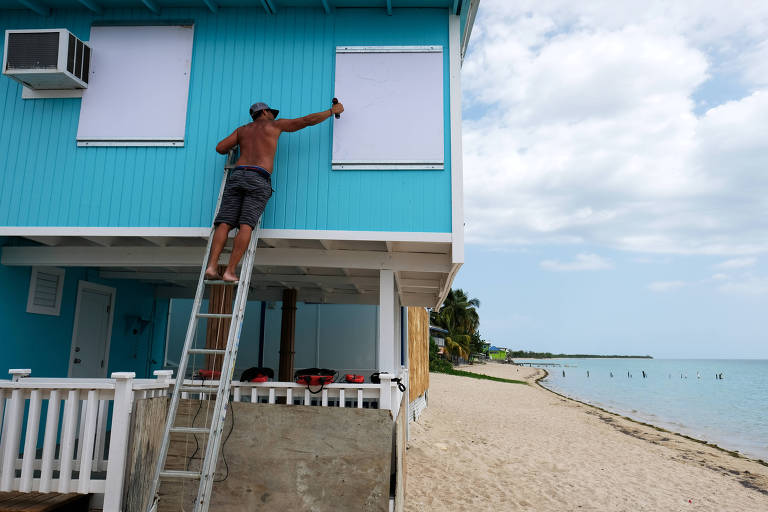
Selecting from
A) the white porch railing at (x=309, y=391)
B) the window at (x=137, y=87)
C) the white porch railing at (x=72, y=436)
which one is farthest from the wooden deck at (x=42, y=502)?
→ the window at (x=137, y=87)

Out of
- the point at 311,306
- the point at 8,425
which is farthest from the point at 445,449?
the point at 8,425

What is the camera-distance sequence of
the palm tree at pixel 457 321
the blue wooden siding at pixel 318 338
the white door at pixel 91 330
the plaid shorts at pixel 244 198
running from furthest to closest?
1. the palm tree at pixel 457 321
2. the blue wooden siding at pixel 318 338
3. the white door at pixel 91 330
4. the plaid shorts at pixel 244 198

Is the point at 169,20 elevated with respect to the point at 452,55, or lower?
elevated

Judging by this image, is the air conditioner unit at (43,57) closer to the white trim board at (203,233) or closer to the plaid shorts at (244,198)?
the white trim board at (203,233)

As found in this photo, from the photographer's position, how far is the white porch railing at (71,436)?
4051 mm

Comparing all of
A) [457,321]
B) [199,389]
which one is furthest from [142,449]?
[457,321]

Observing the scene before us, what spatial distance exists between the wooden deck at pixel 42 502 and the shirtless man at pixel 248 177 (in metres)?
2.24

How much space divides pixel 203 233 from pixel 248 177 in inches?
36.2

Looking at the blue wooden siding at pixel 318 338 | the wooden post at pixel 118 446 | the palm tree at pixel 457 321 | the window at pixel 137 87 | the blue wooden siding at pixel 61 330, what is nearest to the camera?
the wooden post at pixel 118 446

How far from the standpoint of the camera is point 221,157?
5844 millimetres

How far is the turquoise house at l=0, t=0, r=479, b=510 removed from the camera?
5.71 metres

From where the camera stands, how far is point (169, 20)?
6219mm

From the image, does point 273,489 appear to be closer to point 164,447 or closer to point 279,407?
point 279,407

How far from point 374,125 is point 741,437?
2391 cm
